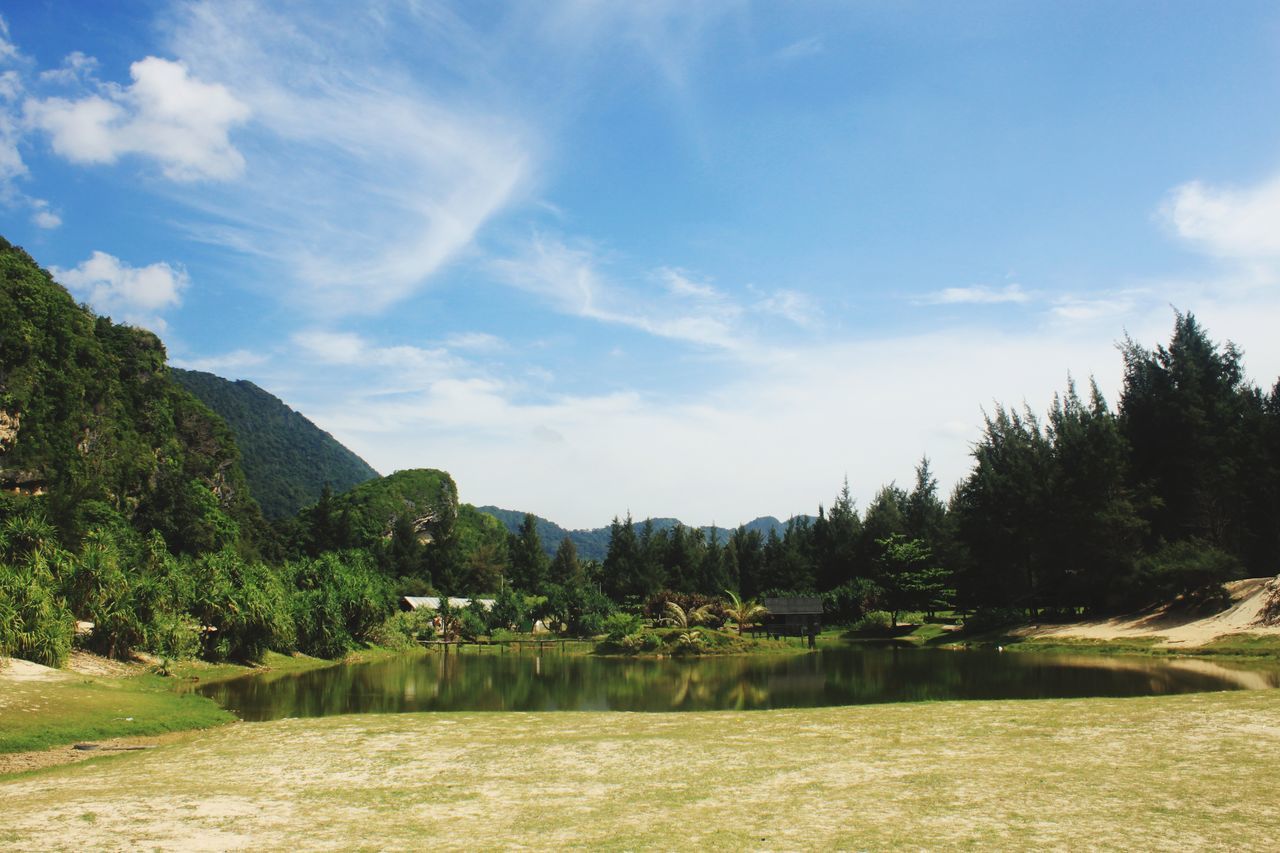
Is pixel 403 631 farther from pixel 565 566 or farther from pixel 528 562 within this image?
pixel 565 566

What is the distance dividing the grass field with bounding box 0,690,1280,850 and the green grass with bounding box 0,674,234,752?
103 inches

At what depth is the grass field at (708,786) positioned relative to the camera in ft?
30.3

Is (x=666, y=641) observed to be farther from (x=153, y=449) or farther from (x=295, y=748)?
(x=153, y=449)

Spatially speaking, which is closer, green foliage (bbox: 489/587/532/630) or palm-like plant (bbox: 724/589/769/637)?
palm-like plant (bbox: 724/589/769/637)

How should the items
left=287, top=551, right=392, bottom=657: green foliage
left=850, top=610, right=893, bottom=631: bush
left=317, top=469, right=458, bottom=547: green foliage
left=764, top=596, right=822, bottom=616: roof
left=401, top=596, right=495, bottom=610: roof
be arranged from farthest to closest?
1. left=317, top=469, right=458, bottom=547: green foliage
2. left=401, top=596, right=495, bottom=610: roof
3. left=850, top=610, right=893, bottom=631: bush
4. left=764, top=596, right=822, bottom=616: roof
5. left=287, top=551, right=392, bottom=657: green foliage

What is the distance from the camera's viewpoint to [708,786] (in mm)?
11984

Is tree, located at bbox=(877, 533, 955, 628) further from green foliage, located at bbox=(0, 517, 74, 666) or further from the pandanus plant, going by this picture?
green foliage, located at bbox=(0, 517, 74, 666)

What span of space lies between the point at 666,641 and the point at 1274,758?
41.1m

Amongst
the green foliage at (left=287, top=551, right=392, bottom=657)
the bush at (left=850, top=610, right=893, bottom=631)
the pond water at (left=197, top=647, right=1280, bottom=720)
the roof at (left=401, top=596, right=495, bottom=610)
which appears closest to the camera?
the pond water at (left=197, top=647, right=1280, bottom=720)

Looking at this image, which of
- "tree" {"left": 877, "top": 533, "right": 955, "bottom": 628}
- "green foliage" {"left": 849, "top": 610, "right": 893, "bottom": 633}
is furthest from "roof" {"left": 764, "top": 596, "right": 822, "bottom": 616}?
"tree" {"left": 877, "top": 533, "right": 955, "bottom": 628}

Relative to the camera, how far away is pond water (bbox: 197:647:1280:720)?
2436cm

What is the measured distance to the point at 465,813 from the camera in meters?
10.7

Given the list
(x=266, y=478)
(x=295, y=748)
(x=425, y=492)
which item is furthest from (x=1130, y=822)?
(x=266, y=478)

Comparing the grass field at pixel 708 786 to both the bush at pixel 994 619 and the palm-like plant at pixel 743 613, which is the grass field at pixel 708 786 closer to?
the bush at pixel 994 619
